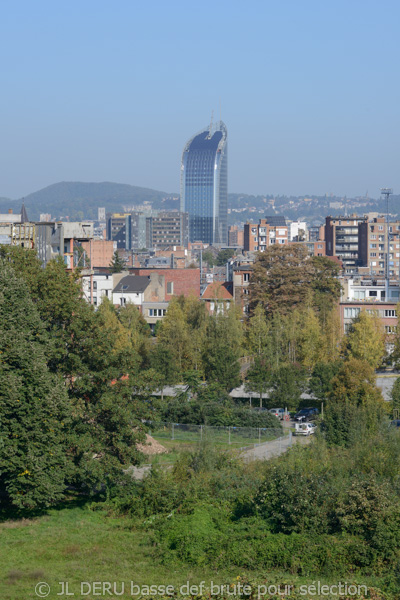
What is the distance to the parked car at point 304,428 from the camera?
105 ft

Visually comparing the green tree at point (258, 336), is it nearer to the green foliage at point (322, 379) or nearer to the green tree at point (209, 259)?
the green foliage at point (322, 379)

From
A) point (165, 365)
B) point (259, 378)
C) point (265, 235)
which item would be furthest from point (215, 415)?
point (265, 235)

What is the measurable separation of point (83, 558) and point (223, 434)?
41.6 feet

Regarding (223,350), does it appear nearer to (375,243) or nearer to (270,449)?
→ (270,449)

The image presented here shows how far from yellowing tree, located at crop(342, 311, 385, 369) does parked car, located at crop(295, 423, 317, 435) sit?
7.79 m

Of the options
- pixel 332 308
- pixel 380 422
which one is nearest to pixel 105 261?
pixel 332 308

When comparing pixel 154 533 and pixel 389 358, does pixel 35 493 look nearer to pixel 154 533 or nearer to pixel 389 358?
pixel 154 533

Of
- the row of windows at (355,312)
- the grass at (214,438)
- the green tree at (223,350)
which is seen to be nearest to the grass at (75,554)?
the grass at (214,438)

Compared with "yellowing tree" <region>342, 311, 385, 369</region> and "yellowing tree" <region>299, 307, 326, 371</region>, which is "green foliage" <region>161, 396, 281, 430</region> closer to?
"yellowing tree" <region>342, 311, 385, 369</region>

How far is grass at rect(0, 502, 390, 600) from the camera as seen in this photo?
15.9 m

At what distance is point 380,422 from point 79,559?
13.4 metres

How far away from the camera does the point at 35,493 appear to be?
1933 centimetres

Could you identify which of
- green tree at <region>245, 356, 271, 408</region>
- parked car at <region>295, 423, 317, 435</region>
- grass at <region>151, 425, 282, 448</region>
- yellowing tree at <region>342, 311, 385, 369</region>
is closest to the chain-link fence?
grass at <region>151, 425, 282, 448</region>

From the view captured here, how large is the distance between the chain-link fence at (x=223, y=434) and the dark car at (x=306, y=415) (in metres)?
3.53
